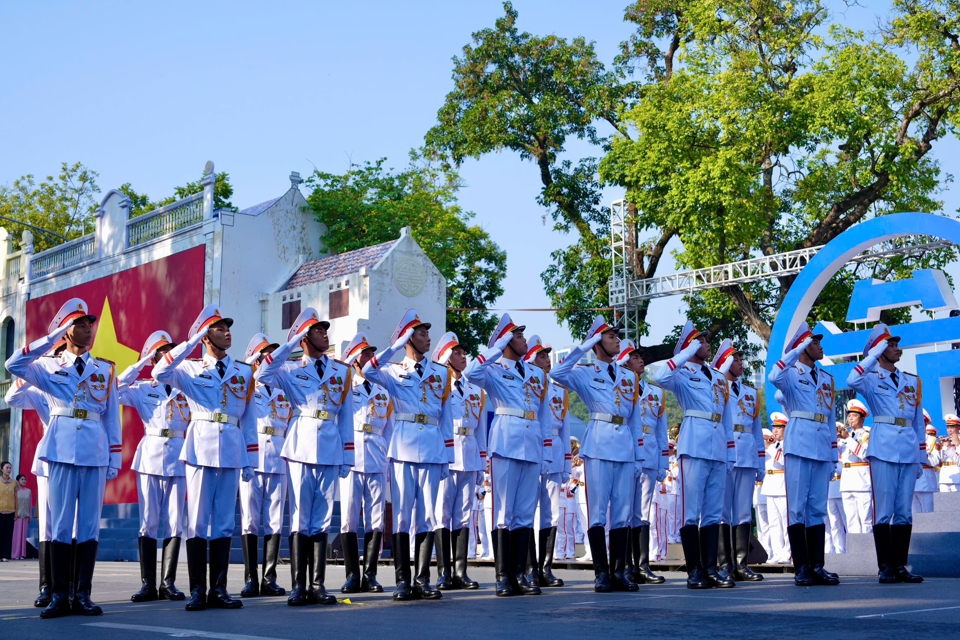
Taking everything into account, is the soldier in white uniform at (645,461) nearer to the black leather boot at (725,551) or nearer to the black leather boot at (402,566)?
the black leather boot at (725,551)

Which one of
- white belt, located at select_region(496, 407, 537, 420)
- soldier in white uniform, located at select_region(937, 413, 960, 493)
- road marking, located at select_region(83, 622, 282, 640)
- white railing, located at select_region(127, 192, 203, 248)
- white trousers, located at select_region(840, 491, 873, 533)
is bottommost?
road marking, located at select_region(83, 622, 282, 640)

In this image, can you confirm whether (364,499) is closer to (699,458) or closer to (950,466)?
(699,458)

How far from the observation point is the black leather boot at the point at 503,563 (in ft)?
27.0

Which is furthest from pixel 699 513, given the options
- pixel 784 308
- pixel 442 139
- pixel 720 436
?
pixel 442 139

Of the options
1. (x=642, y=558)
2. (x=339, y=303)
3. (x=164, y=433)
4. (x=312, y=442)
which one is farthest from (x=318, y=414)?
(x=339, y=303)

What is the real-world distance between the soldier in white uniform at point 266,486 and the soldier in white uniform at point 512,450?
191 cm

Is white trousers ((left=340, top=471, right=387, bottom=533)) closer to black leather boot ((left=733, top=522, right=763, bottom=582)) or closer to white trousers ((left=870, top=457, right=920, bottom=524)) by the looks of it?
black leather boot ((left=733, top=522, right=763, bottom=582))

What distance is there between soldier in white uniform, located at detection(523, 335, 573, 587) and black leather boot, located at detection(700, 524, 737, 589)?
1.22 m

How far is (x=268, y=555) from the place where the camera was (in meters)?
9.35

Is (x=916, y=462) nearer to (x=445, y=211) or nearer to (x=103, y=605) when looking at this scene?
(x=103, y=605)

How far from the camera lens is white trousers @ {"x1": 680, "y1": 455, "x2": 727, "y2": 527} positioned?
8969 mm

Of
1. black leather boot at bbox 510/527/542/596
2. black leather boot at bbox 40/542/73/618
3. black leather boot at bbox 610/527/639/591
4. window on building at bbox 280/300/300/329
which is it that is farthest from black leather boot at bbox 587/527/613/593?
window on building at bbox 280/300/300/329

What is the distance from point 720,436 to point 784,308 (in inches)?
464

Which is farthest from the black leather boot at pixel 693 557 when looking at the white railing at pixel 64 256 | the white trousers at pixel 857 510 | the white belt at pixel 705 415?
the white railing at pixel 64 256
